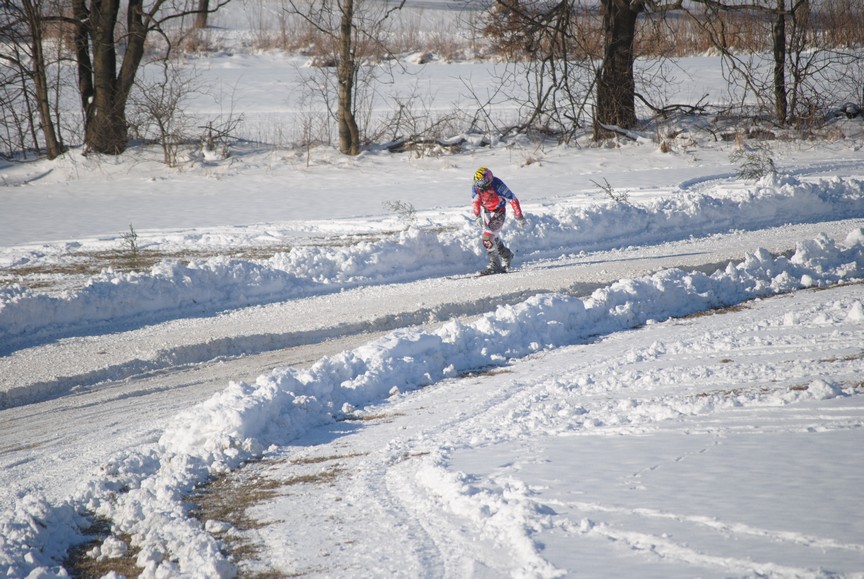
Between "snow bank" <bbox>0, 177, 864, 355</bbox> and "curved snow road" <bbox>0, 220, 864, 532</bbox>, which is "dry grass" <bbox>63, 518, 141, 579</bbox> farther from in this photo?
"snow bank" <bbox>0, 177, 864, 355</bbox>

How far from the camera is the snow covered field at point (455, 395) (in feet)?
13.2

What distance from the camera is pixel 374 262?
12.1 meters

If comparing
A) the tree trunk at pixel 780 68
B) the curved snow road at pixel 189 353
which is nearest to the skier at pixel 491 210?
the curved snow road at pixel 189 353

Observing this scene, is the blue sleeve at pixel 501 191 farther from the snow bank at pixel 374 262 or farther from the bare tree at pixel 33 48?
the bare tree at pixel 33 48

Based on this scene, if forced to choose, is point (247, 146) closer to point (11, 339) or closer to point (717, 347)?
point (11, 339)

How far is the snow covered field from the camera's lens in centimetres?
402

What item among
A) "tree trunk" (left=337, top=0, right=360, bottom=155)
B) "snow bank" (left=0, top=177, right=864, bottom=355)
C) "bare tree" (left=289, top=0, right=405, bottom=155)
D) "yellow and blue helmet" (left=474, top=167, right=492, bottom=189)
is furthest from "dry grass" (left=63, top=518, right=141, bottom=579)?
"tree trunk" (left=337, top=0, right=360, bottom=155)

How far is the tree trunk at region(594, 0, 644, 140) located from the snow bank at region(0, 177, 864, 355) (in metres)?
9.69

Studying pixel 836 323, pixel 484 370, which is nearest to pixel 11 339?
pixel 484 370

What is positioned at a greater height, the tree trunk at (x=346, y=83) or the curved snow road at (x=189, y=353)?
the tree trunk at (x=346, y=83)

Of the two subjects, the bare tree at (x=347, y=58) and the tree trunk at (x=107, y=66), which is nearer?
the bare tree at (x=347, y=58)

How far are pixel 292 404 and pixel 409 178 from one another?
1588 cm

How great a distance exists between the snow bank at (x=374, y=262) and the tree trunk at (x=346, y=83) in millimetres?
9987

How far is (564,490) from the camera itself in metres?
4.43
